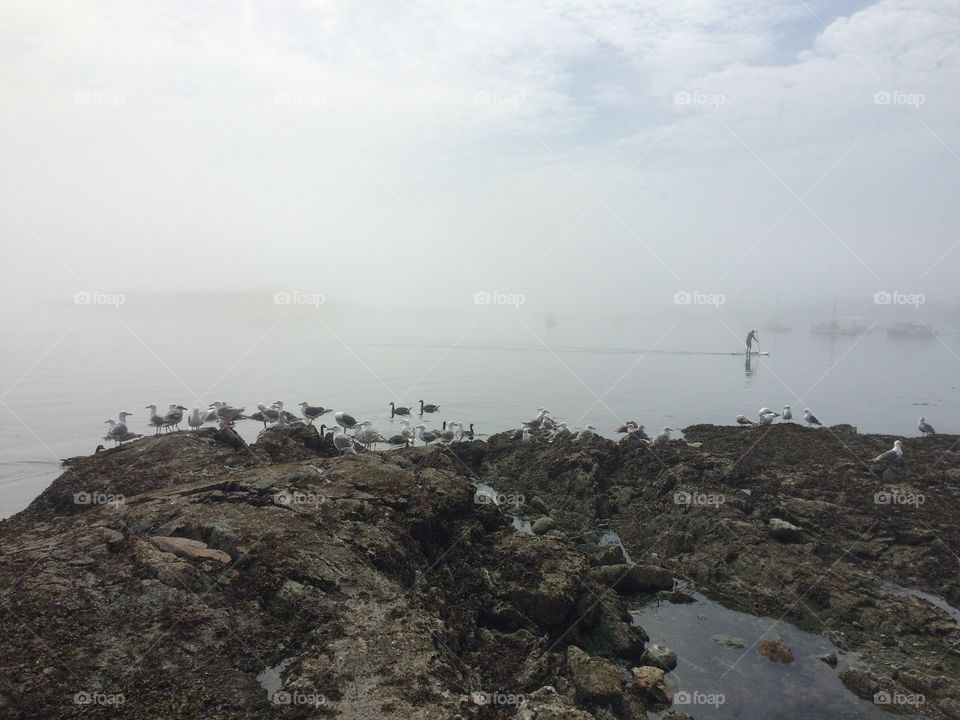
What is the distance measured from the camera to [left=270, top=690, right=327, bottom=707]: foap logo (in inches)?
260

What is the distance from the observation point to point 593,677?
8812mm

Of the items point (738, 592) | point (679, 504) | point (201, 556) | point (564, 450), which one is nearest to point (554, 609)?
point (738, 592)

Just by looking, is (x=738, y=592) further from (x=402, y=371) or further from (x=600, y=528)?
(x=402, y=371)

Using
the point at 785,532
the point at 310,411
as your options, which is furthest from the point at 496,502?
the point at 310,411

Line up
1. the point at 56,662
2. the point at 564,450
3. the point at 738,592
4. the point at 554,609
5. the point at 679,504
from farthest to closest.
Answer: the point at 564,450
the point at 679,504
the point at 738,592
the point at 554,609
the point at 56,662

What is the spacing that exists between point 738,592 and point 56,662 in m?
12.5

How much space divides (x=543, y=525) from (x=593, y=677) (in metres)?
6.97

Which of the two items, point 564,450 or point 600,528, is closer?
point 600,528

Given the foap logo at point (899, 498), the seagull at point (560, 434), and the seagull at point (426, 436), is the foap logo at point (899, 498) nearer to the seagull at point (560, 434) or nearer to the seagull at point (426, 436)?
the seagull at point (560, 434)

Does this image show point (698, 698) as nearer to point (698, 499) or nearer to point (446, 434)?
point (698, 499)

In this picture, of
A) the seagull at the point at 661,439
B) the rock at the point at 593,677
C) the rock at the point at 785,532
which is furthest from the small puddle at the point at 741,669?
the seagull at the point at 661,439

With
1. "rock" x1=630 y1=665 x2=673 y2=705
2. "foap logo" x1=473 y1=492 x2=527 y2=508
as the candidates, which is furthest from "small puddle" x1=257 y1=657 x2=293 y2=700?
"foap logo" x1=473 y1=492 x2=527 y2=508

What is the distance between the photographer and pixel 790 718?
29.6 ft

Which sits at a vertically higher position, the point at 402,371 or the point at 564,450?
the point at 402,371
